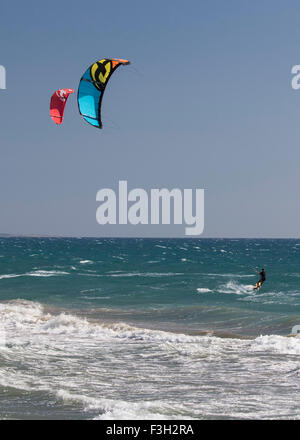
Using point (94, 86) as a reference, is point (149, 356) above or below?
below

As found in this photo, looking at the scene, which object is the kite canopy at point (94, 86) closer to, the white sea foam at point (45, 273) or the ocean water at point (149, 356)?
the ocean water at point (149, 356)

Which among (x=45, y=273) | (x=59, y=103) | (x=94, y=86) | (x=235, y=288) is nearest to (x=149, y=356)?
(x=94, y=86)

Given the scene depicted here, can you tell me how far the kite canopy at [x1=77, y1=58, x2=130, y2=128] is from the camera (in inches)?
765

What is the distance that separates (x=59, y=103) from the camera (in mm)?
23406

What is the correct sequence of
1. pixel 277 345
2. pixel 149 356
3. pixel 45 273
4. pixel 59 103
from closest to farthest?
pixel 149 356 < pixel 277 345 < pixel 59 103 < pixel 45 273

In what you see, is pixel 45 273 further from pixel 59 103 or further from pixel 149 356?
pixel 149 356

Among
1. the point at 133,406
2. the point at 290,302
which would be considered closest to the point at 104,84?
the point at 133,406

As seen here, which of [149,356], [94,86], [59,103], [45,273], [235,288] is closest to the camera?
[149,356]

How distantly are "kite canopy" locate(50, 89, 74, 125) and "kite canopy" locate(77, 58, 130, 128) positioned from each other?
3.55 meters

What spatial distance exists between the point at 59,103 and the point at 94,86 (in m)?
4.16

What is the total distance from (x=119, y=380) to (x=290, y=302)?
18.8m

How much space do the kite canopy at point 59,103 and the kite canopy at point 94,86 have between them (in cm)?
355

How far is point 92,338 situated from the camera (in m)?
19.0

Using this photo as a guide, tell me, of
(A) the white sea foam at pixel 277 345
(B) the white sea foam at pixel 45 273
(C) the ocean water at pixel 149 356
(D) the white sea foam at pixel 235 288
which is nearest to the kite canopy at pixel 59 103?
(C) the ocean water at pixel 149 356
